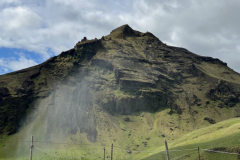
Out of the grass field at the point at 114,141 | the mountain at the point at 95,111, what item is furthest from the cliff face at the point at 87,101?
the grass field at the point at 114,141

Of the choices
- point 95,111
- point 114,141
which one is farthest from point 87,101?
point 114,141

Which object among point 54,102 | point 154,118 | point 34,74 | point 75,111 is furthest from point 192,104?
point 34,74

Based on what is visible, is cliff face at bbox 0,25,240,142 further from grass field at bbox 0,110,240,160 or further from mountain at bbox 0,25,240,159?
grass field at bbox 0,110,240,160

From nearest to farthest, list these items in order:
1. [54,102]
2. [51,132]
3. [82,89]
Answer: [51,132]
[54,102]
[82,89]

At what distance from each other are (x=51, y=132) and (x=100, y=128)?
32112mm

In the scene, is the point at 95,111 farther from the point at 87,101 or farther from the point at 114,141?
the point at 114,141

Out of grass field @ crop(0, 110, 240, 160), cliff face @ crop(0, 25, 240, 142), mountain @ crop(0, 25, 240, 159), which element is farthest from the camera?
cliff face @ crop(0, 25, 240, 142)

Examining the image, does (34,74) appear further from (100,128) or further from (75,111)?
(100,128)

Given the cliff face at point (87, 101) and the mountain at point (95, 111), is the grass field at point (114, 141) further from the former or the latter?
the cliff face at point (87, 101)

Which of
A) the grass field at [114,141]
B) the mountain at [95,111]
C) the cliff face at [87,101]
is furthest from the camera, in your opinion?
the cliff face at [87,101]

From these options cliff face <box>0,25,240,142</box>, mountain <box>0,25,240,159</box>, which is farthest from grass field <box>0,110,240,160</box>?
cliff face <box>0,25,240,142</box>

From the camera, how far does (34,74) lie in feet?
646

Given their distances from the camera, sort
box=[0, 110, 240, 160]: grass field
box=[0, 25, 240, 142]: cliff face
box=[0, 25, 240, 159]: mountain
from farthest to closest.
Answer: box=[0, 25, 240, 142]: cliff face → box=[0, 25, 240, 159]: mountain → box=[0, 110, 240, 160]: grass field

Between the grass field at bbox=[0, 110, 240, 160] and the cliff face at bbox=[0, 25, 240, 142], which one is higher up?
the cliff face at bbox=[0, 25, 240, 142]
